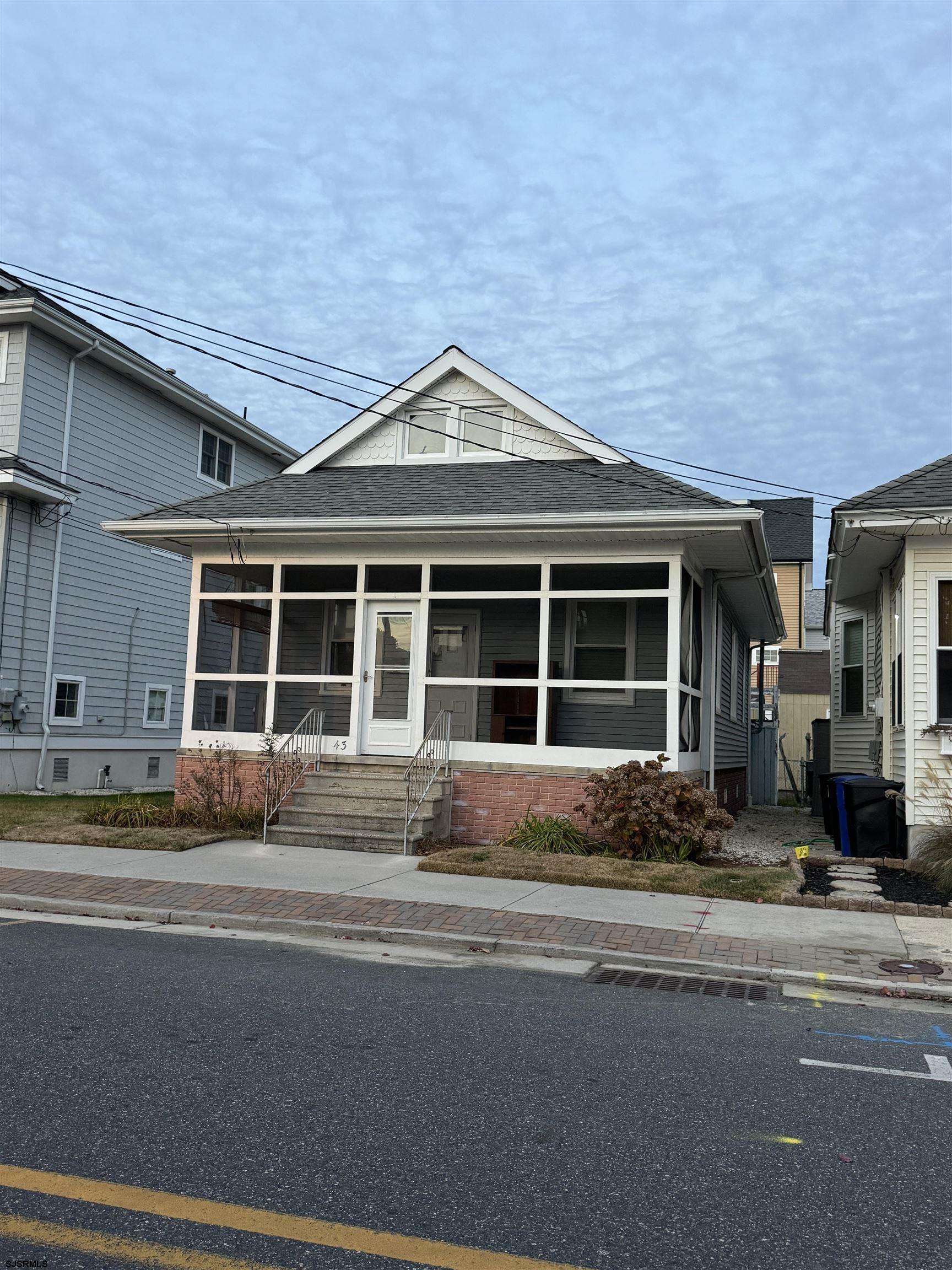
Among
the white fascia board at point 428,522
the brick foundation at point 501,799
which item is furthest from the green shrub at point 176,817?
the white fascia board at point 428,522

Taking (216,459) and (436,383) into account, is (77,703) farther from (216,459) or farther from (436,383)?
(436,383)

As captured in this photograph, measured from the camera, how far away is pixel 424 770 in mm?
12852

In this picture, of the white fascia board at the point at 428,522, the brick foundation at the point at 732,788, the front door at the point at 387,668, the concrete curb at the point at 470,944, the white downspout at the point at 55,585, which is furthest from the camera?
the white downspout at the point at 55,585

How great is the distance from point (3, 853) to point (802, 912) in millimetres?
8094

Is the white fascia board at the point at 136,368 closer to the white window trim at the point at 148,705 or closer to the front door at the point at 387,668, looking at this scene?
the white window trim at the point at 148,705

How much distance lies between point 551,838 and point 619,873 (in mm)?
1665

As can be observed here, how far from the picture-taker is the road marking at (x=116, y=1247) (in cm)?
300

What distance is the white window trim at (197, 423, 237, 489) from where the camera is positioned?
22938mm

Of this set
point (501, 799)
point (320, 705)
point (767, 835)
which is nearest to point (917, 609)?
point (767, 835)

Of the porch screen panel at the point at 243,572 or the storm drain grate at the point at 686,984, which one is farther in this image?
the porch screen panel at the point at 243,572

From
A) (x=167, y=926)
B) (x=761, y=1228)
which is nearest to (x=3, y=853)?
(x=167, y=926)

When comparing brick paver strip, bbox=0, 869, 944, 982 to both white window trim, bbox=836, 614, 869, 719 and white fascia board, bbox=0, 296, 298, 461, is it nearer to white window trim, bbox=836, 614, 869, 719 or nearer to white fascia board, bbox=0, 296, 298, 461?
white window trim, bbox=836, 614, 869, 719

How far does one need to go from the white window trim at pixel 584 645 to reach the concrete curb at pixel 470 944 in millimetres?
7969

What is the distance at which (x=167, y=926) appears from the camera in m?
8.09
